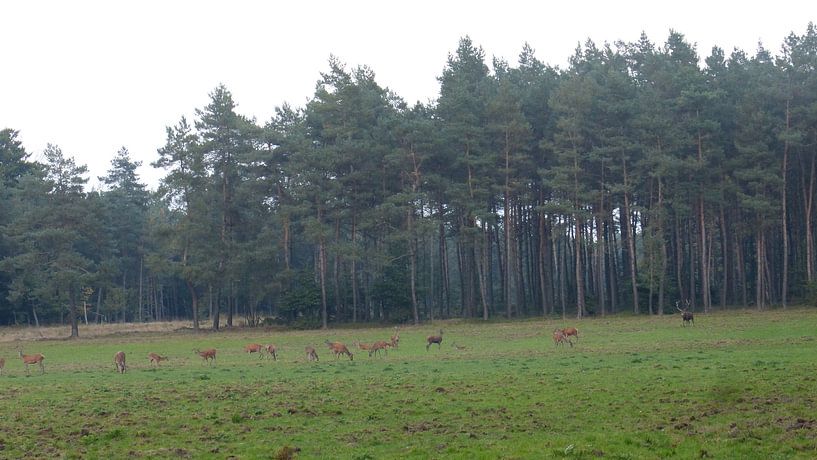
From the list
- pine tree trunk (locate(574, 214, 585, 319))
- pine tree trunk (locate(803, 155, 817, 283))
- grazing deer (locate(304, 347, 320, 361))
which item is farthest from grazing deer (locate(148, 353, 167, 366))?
pine tree trunk (locate(803, 155, 817, 283))

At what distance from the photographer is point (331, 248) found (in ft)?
187

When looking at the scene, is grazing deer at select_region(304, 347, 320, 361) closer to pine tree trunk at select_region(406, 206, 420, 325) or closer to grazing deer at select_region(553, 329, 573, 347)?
grazing deer at select_region(553, 329, 573, 347)

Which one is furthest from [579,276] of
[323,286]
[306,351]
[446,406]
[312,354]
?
[446,406]

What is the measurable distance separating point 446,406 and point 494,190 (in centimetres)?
4174

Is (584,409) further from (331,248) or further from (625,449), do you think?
(331,248)

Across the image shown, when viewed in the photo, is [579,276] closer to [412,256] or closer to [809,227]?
[412,256]

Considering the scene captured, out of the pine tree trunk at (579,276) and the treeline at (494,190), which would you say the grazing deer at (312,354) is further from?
the pine tree trunk at (579,276)

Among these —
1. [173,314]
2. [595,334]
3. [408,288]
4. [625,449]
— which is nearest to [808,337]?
[595,334]

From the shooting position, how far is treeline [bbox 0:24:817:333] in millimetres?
54031

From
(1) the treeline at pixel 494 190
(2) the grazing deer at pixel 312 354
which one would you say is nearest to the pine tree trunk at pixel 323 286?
(1) the treeline at pixel 494 190

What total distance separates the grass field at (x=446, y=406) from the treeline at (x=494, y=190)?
2427 cm

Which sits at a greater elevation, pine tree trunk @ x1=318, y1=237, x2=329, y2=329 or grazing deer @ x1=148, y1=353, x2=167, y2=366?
pine tree trunk @ x1=318, y1=237, x2=329, y2=329

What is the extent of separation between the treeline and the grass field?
79.6 feet

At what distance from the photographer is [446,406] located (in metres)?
17.2
